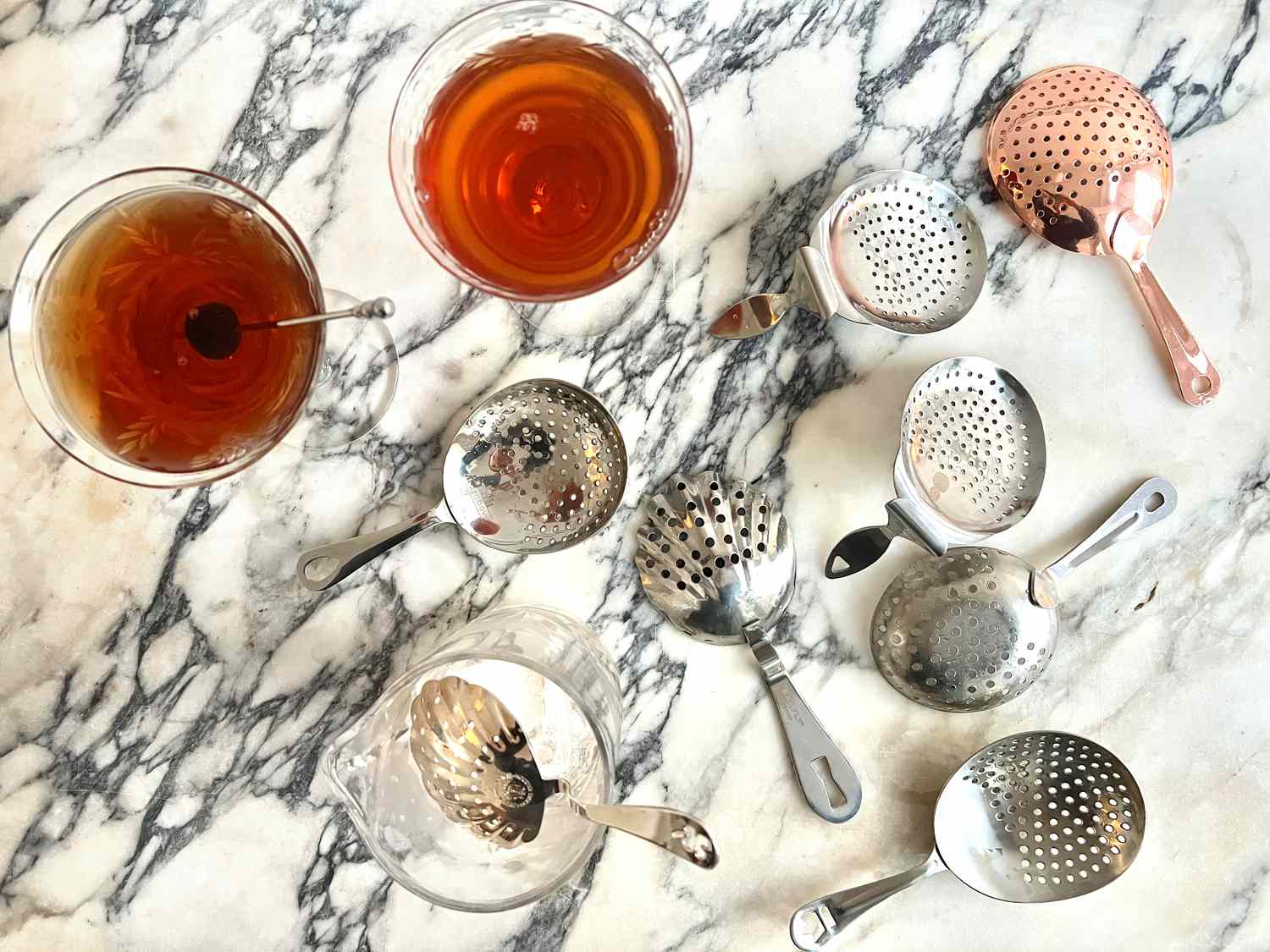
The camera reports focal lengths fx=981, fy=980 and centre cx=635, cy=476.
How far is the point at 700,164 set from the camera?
102 cm

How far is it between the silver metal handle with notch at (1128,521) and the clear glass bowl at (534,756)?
0.51 m

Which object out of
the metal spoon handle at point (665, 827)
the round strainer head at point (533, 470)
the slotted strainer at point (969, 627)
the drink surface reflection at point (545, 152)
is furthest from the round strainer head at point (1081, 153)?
the metal spoon handle at point (665, 827)

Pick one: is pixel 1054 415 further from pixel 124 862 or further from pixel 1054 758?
pixel 124 862

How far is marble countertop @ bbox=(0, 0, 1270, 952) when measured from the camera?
3.30 ft

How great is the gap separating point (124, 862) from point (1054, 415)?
3.57 feet

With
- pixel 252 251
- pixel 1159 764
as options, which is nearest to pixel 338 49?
pixel 252 251

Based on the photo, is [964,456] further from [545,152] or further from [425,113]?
[425,113]

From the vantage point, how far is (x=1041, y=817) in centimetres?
104

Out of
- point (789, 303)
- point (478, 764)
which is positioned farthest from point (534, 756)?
point (789, 303)

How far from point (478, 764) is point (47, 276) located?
57 centimetres

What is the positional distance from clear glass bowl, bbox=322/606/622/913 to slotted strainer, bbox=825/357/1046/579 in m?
0.31

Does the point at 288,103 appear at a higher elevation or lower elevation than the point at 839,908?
higher

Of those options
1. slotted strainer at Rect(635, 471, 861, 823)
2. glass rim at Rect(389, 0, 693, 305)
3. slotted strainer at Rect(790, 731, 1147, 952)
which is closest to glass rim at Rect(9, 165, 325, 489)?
glass rim at Rect(389, 0, 693, 305)

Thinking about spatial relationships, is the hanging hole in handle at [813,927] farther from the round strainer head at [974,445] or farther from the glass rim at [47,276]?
the glass rim at [47,276]
